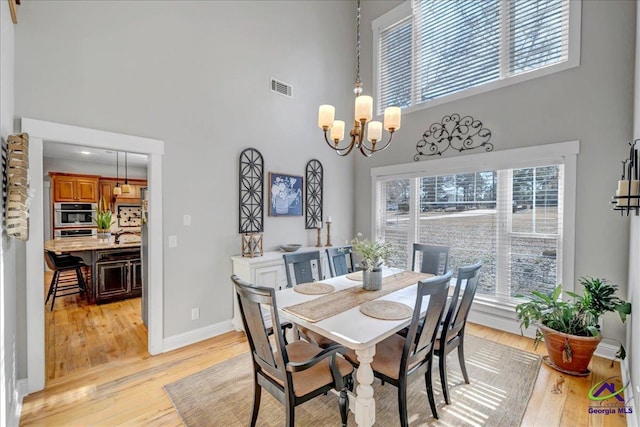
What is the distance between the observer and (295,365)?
1621mm

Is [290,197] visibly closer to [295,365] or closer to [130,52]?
[130,52]

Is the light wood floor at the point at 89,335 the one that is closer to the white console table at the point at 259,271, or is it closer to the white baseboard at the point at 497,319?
the white console table at the point at 259,271

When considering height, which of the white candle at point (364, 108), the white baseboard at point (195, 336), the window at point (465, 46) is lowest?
the white baseboard at point (195, 336)

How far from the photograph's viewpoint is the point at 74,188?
22.4 feet

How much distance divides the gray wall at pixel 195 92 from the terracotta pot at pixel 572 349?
3012mm

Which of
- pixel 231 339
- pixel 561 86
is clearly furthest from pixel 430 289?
pixel 561 86

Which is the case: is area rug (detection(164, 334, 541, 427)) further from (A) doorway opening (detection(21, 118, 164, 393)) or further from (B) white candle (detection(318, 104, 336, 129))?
(B) white candle (detection(318, 104, 336, 129))

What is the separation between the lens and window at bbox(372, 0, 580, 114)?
3.18m

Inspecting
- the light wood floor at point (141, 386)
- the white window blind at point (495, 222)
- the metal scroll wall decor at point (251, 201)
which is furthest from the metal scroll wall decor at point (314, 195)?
the light wood floor at point (141, 386)

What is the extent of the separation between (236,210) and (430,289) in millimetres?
2570

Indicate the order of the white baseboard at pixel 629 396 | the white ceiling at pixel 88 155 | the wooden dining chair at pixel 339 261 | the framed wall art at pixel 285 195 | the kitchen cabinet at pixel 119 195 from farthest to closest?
1. the kitchen cabinet at pixel 119 195
2. the white ceiling at pixel 88 155
3. the framed wall art at pixel 285 195
4. the wooden dining chair at pixel 339 261
5. the white baseboard at pixel 629 396

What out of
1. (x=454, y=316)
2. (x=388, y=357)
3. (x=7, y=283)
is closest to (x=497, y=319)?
(x=454, y=316)

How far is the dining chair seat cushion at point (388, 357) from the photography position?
74.4 inches

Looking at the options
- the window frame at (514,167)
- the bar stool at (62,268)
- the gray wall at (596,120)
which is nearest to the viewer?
the gray wall at (596,120)
